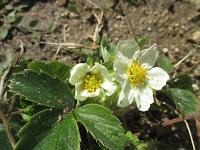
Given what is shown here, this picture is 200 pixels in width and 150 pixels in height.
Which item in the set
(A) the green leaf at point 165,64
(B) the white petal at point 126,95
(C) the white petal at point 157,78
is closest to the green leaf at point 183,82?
(A) the green leaf at point 165,64

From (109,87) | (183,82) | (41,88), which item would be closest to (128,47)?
(109,87)

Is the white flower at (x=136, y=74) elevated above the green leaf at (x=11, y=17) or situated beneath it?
elevated above

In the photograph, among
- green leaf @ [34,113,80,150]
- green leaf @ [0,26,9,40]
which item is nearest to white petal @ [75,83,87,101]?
green leaf @ [34,113,80,150]

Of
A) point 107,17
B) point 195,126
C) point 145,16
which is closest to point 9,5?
point 107,17

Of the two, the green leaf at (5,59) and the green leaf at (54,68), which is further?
the green leaf at (5,59)

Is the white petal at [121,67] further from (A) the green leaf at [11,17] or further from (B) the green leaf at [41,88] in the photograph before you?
(A) the green leaf at [11,17]

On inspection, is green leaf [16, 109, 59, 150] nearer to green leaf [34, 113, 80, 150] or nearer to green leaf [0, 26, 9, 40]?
green leaf [34, 113, 80, 150]
